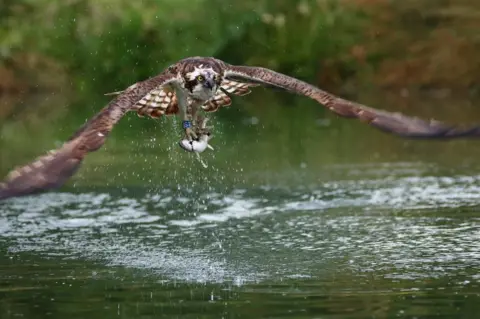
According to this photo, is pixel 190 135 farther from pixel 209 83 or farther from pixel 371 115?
pixel 371 115

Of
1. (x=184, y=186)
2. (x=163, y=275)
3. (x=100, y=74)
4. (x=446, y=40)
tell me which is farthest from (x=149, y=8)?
(x=163, y=275)

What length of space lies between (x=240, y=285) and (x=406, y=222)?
3.47 metres

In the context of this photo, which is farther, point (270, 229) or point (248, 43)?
point (248, 43)

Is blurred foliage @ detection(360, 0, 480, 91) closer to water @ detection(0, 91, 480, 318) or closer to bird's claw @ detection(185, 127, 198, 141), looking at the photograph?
water @ detection(0, 91, 480, 318)

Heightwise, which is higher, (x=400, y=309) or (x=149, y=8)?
(x=149, y=8)

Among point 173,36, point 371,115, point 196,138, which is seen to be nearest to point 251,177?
point 196,138

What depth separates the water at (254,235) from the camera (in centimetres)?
1086

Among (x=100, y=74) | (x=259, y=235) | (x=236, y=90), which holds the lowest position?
(x=259, y=235)

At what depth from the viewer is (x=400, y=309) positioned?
10391mm

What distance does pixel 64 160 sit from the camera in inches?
384

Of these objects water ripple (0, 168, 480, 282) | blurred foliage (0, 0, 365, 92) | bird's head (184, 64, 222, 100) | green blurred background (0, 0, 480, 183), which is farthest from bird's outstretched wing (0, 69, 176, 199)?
blurred foliage (0, 0, 365, 92)

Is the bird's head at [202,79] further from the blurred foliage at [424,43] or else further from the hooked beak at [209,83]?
the blurred foliage at [424,43]

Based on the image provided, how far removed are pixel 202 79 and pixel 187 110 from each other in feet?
1.57

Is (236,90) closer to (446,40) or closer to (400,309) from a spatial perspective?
(400,309)
